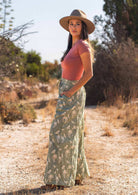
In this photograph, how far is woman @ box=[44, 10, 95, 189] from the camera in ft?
10.5

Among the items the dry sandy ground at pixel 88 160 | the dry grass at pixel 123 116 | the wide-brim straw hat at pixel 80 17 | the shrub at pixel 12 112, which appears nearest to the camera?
the wide-brim straw hat at pixel 80 17

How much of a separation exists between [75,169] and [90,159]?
1.54 metres

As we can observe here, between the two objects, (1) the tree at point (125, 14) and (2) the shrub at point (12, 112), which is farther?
(1) the tree at point (125, 14)

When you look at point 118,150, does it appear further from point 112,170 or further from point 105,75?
point 105,75

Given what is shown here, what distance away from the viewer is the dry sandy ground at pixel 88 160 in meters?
3.59

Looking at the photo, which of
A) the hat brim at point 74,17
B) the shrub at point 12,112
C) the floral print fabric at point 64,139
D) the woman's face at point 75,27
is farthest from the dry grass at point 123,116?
the woman's face at point 75,27

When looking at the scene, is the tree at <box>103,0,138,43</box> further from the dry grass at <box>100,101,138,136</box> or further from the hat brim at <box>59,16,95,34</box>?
the hat brim at <box>59,16,95,34</box>

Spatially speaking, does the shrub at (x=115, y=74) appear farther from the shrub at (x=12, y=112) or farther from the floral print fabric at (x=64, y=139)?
the floral print fabric at (x=64, y=139)

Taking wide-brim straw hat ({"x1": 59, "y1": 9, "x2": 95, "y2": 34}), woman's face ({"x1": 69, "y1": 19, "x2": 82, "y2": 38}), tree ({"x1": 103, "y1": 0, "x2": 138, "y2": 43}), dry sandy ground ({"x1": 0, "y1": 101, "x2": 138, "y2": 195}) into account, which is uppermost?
tree ({"x1": 103, "y1": 0, "x2": 138, "y2": 43})

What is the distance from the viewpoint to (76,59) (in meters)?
3.22

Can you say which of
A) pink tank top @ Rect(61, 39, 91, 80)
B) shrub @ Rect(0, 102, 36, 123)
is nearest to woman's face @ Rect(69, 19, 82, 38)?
pink tank top @ Rect(61, 39, 91, 80)

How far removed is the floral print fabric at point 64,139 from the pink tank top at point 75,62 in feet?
0.26

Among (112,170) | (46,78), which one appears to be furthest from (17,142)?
(46,78)

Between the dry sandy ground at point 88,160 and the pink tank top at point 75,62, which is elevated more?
the pink tank top at point 75,62
